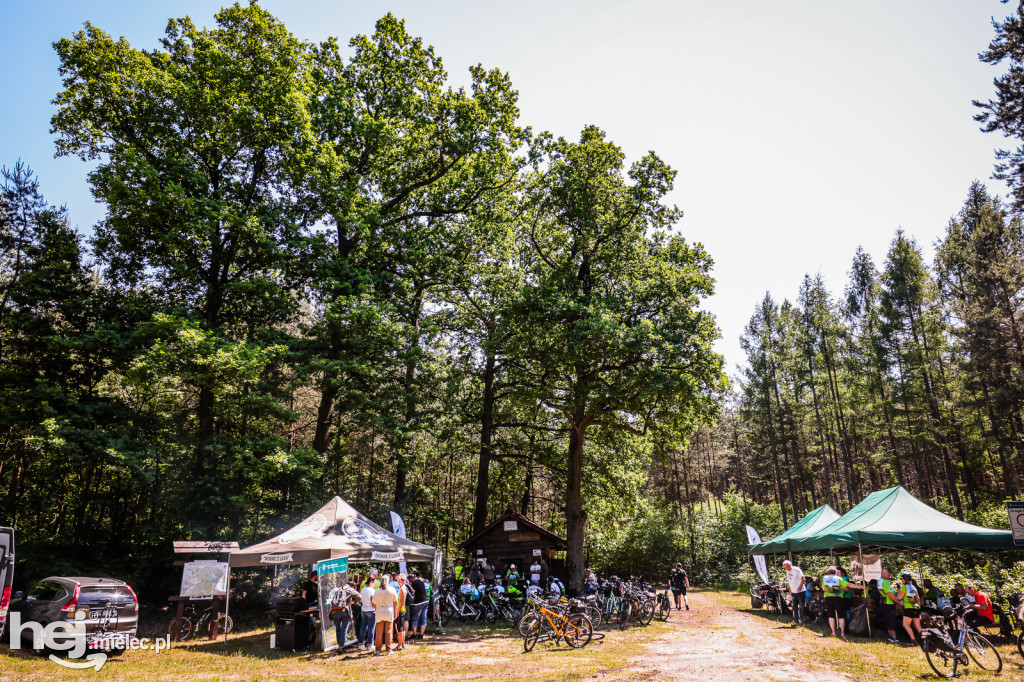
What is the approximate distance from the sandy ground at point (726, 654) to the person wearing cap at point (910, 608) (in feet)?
7.77

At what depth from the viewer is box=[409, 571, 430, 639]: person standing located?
12.9 meters

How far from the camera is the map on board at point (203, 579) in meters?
12.2

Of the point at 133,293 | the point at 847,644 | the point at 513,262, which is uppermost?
the point at 513,262

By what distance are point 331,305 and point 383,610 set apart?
982 cm

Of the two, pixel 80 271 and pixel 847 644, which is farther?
pixel 80 271

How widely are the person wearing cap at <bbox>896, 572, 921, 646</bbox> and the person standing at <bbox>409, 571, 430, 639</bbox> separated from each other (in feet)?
35.6

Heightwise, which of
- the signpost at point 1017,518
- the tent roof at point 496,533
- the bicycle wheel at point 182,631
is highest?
the signpost at point 1017,518

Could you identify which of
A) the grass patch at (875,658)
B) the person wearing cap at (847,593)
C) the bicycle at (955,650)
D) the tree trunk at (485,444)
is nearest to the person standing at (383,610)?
the grass patch at (875,658)

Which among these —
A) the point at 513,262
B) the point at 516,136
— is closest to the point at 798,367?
the point at 513,262

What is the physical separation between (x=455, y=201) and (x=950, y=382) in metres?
27.5

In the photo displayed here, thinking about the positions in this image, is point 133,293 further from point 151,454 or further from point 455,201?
point 455,201

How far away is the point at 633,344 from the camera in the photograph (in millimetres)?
18547

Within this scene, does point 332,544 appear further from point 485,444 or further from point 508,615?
point 485,444

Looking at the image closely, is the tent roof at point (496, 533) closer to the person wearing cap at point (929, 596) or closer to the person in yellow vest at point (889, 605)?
the person in yellow vest at point (889, 605)
